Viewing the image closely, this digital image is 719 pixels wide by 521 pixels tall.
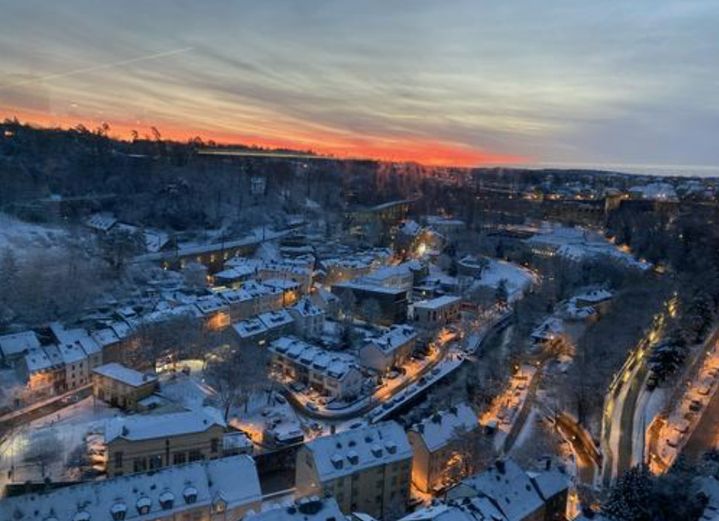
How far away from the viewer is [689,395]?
548 inches

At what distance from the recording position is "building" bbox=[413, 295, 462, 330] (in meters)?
19.1

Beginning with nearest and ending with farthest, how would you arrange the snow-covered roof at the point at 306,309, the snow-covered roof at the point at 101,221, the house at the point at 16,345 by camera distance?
1. the house at the point at 16,345
2. the snow-covered roof at the point at 306,309
3. the snow-covered roof at the point at 101,221

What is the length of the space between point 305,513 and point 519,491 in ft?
11.3

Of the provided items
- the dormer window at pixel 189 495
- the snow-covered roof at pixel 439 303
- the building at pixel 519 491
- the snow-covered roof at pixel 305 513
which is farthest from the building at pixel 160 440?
the snow-covered roof at pixel 439 303

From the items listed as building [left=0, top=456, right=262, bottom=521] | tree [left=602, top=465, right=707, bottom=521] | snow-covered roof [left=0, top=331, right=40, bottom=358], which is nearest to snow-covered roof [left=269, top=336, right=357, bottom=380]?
building [left=0, top=456, right=262, bottom=521]

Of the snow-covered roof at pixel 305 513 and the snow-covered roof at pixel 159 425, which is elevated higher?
the snow-covered roof at pixel 305 513

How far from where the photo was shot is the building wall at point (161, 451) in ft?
30.1

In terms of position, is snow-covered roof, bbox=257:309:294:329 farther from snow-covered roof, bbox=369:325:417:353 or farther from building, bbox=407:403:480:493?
building, bbox=407:403:480:493

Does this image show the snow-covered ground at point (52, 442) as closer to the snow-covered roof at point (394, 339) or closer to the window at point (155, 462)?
the window at point (155, 462)

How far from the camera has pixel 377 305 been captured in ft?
61.1

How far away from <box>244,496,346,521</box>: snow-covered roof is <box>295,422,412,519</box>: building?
1.48 meters

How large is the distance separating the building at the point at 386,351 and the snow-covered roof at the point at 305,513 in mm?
7820

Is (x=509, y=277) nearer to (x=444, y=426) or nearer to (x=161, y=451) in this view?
(x=444, y=426)

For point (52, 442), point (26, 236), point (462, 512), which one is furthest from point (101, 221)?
point (462, 512)
